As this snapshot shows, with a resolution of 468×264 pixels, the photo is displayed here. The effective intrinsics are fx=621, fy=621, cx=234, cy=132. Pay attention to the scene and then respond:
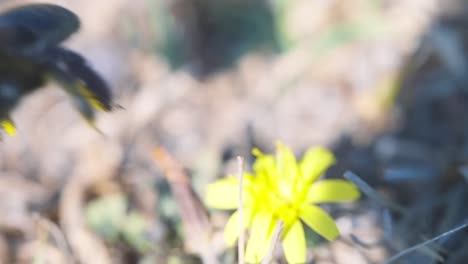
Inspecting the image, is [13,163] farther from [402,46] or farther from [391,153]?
[402,46]

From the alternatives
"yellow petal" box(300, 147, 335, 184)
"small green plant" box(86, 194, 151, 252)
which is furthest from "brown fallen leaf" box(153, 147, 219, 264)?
"yellow petal" box(300, 147, 335, 184)

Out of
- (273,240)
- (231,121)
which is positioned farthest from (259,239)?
(231,121)


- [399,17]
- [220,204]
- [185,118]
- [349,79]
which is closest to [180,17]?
[185,118]

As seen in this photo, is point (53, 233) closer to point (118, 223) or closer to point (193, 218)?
point (118, 223)

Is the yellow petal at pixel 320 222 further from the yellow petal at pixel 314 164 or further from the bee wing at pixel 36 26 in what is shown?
the bee wing at pixel 36 26

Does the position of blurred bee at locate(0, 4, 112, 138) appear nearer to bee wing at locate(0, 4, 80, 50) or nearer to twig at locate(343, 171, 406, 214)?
bee wing at locate(0, 4, 80, 50)

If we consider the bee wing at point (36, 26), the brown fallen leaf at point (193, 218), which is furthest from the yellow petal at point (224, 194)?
the bee wing at point (36, 26)

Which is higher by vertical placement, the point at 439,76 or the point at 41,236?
the point at 439,76
